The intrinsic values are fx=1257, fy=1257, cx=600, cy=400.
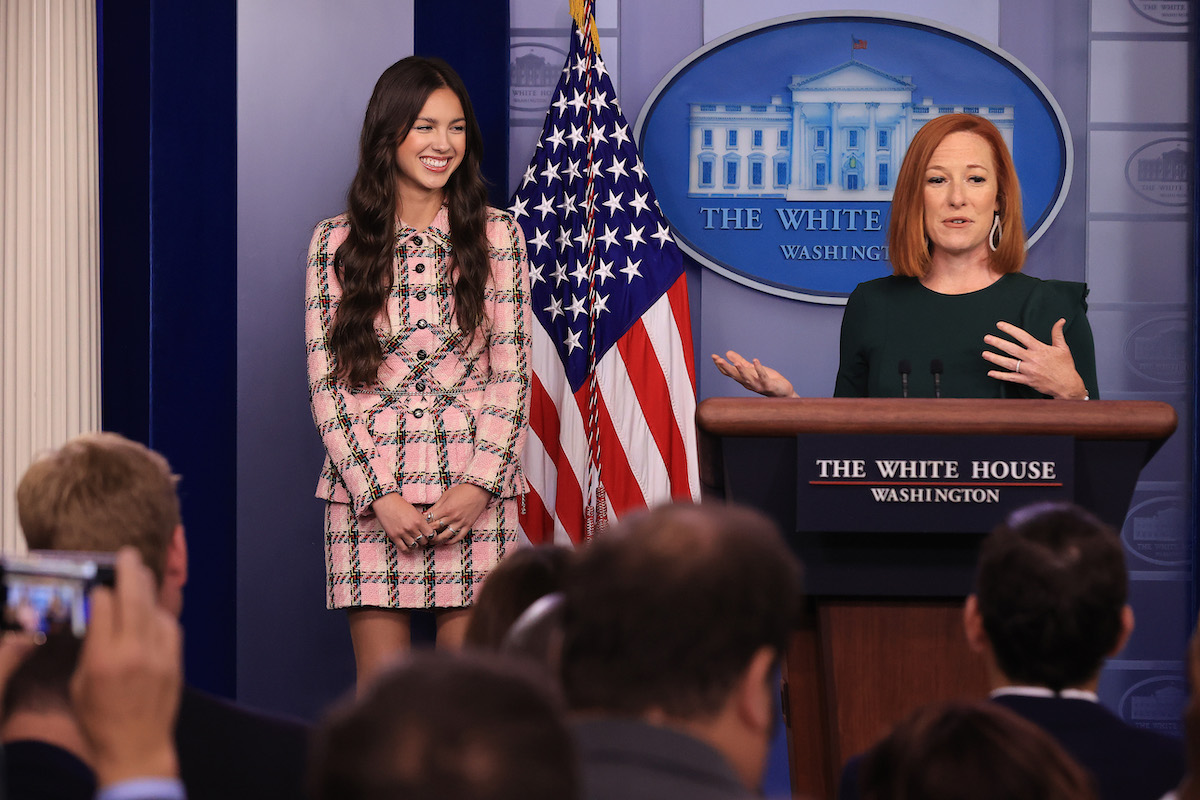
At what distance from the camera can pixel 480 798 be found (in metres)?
0.76

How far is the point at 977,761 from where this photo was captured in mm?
1099

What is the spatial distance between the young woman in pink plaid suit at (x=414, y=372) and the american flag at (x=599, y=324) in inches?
25.7

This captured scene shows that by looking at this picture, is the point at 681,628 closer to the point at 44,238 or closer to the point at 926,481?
the point at 926,481

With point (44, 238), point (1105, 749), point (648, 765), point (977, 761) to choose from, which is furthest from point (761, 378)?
point (44, 238)

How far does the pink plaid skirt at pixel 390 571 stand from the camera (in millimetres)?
3100

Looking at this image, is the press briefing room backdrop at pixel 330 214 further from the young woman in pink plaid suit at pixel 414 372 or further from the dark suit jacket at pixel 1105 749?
the dark suit jacket at pixel 1105 749

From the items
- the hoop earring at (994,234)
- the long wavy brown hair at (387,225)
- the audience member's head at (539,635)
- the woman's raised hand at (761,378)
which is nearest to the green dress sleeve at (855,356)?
the hoop earring at (994,234)

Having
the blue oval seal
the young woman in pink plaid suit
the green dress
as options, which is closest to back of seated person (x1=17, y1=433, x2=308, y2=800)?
the young woman in pink plaid suit

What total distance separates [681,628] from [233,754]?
0.60 metres

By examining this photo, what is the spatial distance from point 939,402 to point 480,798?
148 centimetres

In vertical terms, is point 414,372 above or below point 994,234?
below

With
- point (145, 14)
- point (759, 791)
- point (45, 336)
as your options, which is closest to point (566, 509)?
point (45, 336)

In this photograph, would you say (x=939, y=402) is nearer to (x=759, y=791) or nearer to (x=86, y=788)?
(x=759, y=791)

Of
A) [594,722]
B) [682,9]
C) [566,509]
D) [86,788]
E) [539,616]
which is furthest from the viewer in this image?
[682,9]
